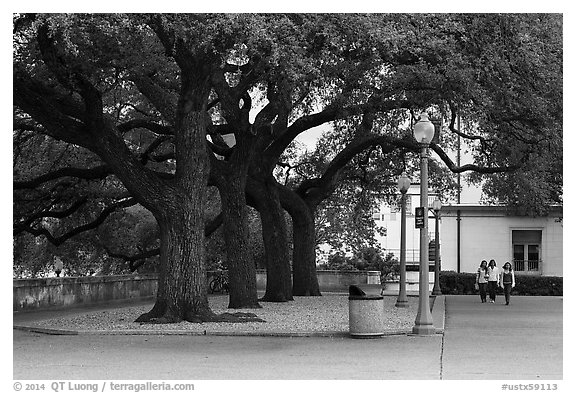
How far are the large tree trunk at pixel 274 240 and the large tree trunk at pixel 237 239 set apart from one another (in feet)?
14.3

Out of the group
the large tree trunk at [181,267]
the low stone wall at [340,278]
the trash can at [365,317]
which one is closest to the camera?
the trash can at [365,317]

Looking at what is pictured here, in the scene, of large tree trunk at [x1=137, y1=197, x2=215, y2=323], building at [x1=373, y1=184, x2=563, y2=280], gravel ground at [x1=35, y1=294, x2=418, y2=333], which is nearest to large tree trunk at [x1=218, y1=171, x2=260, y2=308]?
gravel ground at [x1=35, y1=294, x2=418, y2=333]

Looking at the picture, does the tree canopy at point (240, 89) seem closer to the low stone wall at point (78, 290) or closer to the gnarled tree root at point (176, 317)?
the gnarled tree root at point (176, 317)

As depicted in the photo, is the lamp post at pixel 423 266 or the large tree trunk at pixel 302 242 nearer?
the lamp post at pixel 423 266

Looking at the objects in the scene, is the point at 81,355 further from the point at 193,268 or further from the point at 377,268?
the point at 377,268

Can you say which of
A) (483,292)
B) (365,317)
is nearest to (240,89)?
(365,317)

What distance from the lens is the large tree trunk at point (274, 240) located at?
3328 centimetres

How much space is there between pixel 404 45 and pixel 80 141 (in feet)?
25.0

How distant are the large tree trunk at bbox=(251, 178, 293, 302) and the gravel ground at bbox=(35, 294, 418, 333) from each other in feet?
7.98

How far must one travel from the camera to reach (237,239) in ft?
94.1

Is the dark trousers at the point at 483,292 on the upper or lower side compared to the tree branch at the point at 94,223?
lower

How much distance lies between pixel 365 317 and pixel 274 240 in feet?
48.9

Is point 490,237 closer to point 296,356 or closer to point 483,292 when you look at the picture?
point 483,292

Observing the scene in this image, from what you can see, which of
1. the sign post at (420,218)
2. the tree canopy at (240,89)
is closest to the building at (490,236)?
the tree canopy at (240,89)
